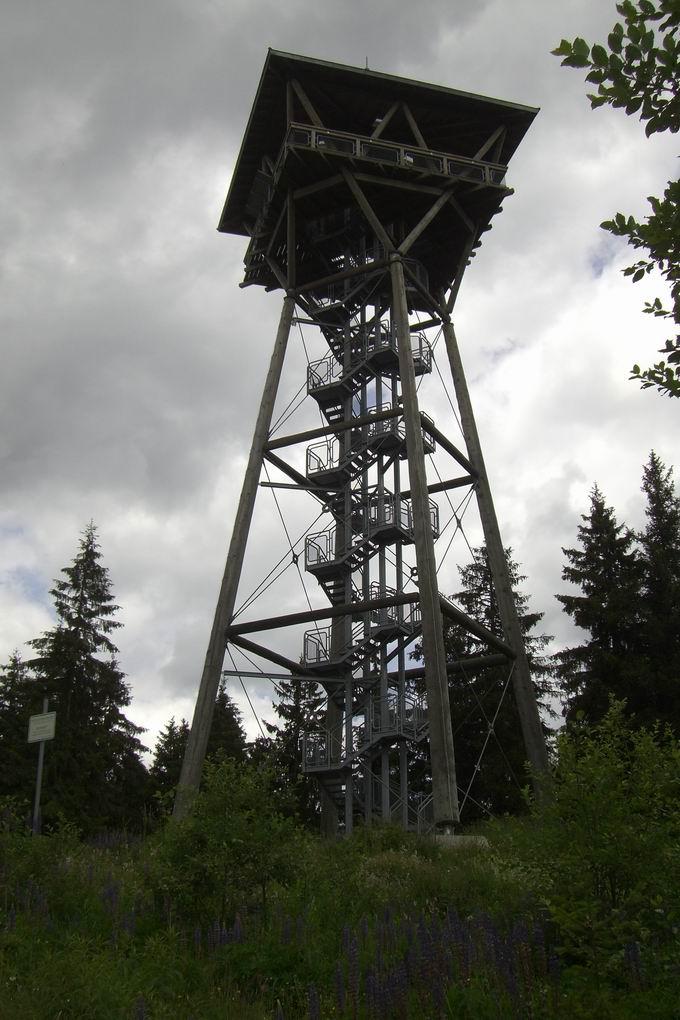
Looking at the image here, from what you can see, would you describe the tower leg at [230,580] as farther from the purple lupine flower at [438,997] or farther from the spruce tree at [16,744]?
the spruce tree at [16,744]

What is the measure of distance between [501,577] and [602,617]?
32.6 ft

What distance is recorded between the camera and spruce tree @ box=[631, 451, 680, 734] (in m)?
24.7

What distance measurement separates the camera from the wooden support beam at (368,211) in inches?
763

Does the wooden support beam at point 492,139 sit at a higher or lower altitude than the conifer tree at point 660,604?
higher

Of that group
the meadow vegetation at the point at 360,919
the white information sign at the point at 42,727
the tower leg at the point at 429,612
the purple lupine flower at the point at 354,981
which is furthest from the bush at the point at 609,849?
the tower leg at the point at 429,612

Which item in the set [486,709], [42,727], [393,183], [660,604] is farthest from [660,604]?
[42,727]

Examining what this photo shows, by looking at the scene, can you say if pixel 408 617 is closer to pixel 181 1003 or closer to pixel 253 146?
pixel 253 146

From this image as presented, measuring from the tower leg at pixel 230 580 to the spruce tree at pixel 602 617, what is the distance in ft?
38.6

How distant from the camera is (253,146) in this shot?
21.4 metres

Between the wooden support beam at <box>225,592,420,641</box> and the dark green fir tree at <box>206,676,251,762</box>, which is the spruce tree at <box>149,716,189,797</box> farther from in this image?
the wooden support beam at <box>225,592,420,641</box>

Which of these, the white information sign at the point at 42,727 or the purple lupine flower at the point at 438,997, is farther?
the white information sign at the point at 42,727

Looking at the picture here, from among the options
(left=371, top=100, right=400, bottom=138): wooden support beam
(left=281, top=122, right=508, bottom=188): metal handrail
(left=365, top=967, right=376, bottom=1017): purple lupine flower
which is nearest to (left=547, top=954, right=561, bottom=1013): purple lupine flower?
(left=365, top=967, right=376, bottom=1017): purple lupine flower

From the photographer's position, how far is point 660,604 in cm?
2677

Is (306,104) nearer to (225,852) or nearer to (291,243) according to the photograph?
(291,243)
